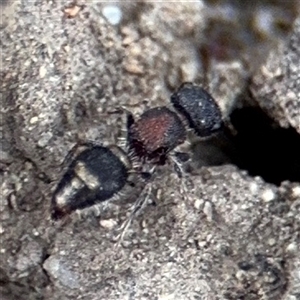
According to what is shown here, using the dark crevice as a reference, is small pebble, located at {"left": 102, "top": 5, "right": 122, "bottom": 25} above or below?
above

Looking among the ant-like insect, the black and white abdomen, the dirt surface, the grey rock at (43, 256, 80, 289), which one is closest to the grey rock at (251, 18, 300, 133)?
the dirt surface

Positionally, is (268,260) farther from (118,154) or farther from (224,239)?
(118,154)

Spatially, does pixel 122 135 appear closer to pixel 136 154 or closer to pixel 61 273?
pixel 136 154

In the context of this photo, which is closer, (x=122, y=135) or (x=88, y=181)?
(x=88, y=181)

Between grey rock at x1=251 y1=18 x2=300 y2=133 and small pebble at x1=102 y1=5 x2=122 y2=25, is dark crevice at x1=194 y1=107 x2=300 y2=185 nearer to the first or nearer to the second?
grey rock at x1=251 y1=18 x2=300 y2=133

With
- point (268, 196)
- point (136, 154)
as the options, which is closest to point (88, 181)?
point (136, 154)

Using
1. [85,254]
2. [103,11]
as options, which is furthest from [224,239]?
[103,11]
